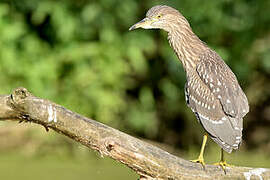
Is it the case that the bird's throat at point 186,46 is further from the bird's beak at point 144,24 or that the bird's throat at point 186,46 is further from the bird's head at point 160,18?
the bird's beak at point 144,24

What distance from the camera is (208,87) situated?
4422mm

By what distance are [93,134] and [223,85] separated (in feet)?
3.51

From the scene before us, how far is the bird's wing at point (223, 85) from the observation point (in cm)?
419

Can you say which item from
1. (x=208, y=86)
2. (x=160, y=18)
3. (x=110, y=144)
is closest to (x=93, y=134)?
(x=110, y=144)

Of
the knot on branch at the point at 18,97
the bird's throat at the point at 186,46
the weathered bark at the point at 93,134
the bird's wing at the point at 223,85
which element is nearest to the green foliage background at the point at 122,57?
the bird's throat at the point at 186,46

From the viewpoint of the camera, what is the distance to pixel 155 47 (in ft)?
25.8

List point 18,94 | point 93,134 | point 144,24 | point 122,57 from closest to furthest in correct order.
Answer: point 18,94 < point 93,134 < point 144,24 < point 122,57

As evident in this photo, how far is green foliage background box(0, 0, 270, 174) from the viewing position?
7.55m

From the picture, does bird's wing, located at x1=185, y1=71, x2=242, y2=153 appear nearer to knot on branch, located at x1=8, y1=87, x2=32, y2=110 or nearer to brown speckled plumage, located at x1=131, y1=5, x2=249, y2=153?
brown speckled plumage, located at x1=131, y1=5, x2=249, y2=153

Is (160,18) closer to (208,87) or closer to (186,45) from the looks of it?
(186,45)

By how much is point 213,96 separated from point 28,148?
137 inches

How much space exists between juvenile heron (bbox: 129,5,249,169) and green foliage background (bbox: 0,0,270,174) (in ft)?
9.17

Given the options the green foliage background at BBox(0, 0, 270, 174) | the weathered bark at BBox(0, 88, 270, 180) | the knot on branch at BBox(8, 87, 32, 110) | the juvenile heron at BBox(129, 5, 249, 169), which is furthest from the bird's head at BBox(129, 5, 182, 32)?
the green foliage background at BBox(0, 0, 270, 174)

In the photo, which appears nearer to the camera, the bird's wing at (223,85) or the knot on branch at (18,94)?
the knot on branch at (18,94)
